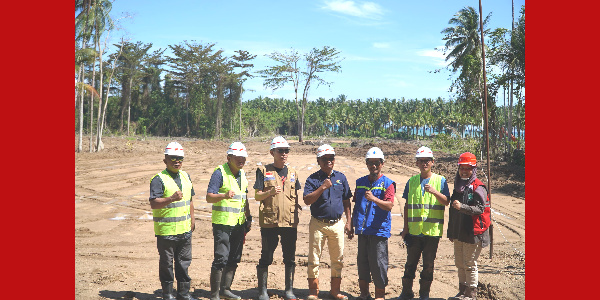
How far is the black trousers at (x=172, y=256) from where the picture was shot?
538 cm

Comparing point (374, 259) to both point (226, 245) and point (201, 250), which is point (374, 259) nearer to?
point (226, 245)

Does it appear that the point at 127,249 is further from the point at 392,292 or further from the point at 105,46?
the point at 105,46

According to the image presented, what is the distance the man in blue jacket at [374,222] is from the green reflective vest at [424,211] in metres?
0.26

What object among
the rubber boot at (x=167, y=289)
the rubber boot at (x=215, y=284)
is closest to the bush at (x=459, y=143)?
the rubber boot at (x=215, y=284)

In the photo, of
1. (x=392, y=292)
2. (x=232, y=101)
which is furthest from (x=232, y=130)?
(x=392, y=292)

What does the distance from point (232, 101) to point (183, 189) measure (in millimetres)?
46483

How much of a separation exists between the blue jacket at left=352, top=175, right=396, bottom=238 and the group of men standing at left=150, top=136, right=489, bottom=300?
0.04 ft

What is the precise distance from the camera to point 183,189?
5.54m

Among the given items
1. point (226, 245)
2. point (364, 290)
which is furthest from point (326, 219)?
point (226, 245)

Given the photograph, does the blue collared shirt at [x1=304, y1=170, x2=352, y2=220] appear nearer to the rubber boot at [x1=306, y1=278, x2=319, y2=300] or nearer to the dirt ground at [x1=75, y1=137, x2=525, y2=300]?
the rubber boot at [x1=306, y1=278, x2=319, y2=300]

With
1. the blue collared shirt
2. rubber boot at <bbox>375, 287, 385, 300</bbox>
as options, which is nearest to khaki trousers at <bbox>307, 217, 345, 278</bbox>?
the blue collared shirt

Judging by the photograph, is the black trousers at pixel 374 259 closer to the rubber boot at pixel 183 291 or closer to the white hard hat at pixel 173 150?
the rubber boot at pixel 183 291

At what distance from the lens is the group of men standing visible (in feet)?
17.8

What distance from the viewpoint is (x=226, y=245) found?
555 centimetres
